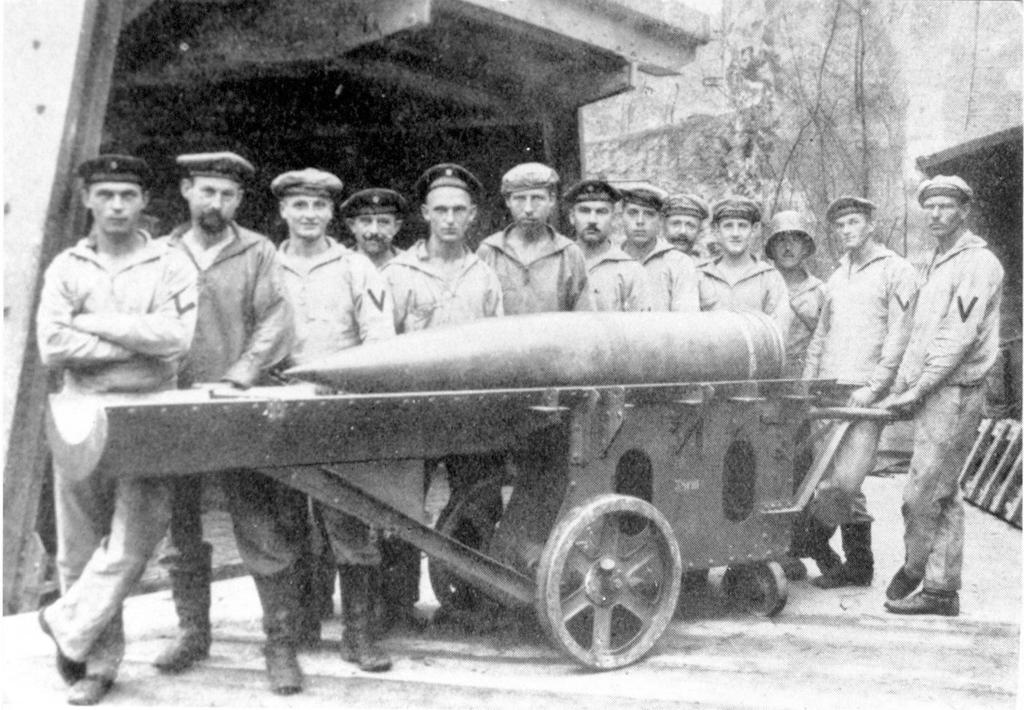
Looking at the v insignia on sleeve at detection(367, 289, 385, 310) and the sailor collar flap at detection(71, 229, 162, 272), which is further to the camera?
the v insignia on sleeve at detection(367, 289, 385, 310)

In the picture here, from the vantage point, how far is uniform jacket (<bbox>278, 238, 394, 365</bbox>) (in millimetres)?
4688

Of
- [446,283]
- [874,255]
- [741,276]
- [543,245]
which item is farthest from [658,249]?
[446,283]

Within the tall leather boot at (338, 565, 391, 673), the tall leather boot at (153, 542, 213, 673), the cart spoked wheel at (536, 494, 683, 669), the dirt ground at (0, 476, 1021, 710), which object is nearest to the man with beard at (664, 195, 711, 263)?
the dirt ground at (0, 476, 1021, 710)

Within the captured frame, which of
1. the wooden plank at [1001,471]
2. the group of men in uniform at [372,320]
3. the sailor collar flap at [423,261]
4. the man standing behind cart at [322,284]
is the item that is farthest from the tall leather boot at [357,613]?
the wooden plank at [1001,471]

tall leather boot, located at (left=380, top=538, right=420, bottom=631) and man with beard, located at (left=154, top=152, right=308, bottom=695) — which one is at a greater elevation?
man with beard, located at (left=154, top=152, right=308, bottom=695)

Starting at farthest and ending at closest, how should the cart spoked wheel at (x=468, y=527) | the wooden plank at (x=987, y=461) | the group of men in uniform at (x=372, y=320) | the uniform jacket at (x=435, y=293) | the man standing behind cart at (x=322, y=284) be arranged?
the wooden plank at (x=987, y=461)
the uniform jacket at (x=435, y=293)
the cart spoked wheel at (x=468, y=527)
the man standing behind cart at (x=322, y=284)
the group of men in uniform at (x=372, y=320)

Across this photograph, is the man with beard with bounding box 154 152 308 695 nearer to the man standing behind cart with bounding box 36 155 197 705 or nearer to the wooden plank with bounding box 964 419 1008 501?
the man standing behind cart with bounding box 36 155 197 705

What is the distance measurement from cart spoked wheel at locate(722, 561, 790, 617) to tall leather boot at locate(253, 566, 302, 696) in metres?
2.18

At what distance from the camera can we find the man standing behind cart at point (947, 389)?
192 inches

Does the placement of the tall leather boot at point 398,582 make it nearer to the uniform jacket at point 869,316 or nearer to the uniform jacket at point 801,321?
the uniform jacket at point 869,316

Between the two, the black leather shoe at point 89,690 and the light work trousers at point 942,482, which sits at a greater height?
the light work trousers at point 942,482

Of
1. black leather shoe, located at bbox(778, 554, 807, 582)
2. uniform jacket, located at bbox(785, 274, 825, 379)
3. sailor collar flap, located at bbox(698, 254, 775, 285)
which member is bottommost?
black leather shoe, located at bbox(778, 554, 807, 582)

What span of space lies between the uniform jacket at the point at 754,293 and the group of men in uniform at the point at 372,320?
0.04ft

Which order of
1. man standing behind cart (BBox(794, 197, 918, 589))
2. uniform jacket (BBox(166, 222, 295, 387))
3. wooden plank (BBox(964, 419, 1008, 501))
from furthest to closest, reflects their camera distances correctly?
wooden plank (BBox(964, 419, 1008, 501)) → man standing behind cart (BBox(794, 197, 918, 589)) → uniform jacket (BBox(166, 222, 295, 387))
